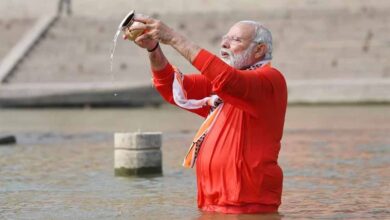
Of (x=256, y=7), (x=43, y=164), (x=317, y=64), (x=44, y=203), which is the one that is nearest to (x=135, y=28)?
(x=44, y=203)

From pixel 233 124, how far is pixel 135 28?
0.93 metres

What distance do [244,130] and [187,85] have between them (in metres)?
0.73

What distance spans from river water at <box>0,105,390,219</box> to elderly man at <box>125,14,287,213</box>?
0.16 metres

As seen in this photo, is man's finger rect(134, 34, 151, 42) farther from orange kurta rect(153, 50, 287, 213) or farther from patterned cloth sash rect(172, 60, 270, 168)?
patterned cloth sash rect(172, 60, 270, 168)

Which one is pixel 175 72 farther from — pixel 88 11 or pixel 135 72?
pixel 88 11

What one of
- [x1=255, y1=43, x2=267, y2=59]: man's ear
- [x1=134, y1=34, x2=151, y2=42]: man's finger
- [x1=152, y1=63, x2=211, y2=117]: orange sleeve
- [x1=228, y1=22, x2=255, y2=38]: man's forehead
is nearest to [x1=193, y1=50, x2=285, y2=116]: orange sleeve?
[x1=255, y1=43, x2=267, y2=59]: man's ear

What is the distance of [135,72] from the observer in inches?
1400

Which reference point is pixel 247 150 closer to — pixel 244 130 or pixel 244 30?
pixel 244 130

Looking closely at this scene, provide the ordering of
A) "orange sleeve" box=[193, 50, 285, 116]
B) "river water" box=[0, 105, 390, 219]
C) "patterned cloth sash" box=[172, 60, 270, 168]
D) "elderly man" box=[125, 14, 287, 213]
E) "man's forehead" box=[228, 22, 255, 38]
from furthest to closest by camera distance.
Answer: "river water" box=[0, 105, 390, 219] < "patterned cloth sash" box=[172, 60, 270, 168] < "man's forehead" box=[228, 22, 255, 38] < "elderly man" box=[125, 14, 287, 213] < "orange sleeve" box=[193, 50, 285, 116]

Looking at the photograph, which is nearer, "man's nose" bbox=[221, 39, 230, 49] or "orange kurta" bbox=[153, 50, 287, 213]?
"orange kurta" bbox=[153, 50, 287, 213]

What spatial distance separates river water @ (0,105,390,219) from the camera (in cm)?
961

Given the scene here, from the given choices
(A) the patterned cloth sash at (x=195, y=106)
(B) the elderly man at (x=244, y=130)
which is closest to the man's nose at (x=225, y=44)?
(B) the elderly man at (x=244, y=130)

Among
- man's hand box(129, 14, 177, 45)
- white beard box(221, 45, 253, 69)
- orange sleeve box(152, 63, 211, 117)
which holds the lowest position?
orange sleeve box(152, 63, 211, 117)

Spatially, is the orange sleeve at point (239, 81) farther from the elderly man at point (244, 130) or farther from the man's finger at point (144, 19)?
the man's finger at point (144, 19)
